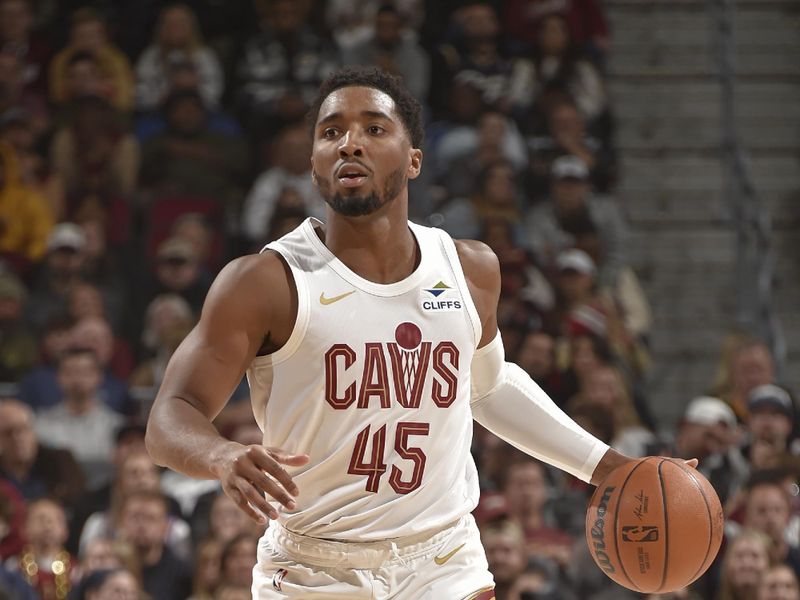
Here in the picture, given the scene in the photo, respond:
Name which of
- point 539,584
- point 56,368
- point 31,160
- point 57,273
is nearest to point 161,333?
point 56,368

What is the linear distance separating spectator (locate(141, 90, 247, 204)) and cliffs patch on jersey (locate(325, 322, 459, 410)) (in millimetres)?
5711

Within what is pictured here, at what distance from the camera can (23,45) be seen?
9586 millimetres

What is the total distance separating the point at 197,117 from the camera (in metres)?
9.09

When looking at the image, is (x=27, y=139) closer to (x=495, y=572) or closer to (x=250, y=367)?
(x=495, y=572)

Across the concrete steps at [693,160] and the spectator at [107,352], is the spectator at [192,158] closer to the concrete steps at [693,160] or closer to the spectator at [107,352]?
the spectator at [107,352]

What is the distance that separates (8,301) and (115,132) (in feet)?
5.32

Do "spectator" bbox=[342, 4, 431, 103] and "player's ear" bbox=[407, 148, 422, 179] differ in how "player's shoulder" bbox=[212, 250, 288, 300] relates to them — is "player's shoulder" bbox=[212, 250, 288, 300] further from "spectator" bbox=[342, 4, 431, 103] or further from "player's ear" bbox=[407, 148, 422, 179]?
"spectator" bbox=[342, 4, 431, 103]

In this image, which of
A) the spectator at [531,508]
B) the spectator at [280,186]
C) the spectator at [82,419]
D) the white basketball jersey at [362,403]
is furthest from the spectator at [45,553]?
the white basketball jersey at [362,403]

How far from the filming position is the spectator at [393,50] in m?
9.50

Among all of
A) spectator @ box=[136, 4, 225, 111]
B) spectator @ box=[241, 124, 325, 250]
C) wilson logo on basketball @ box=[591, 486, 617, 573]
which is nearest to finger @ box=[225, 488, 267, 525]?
wilson logo on basketball @ box=[591, 486, 617, 573]

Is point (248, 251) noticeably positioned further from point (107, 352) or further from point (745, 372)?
point (745, 372)

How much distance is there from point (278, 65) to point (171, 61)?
28.7 inches

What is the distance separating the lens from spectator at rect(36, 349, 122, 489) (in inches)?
291

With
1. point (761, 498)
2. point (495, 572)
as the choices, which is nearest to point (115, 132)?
point (495, 572)
